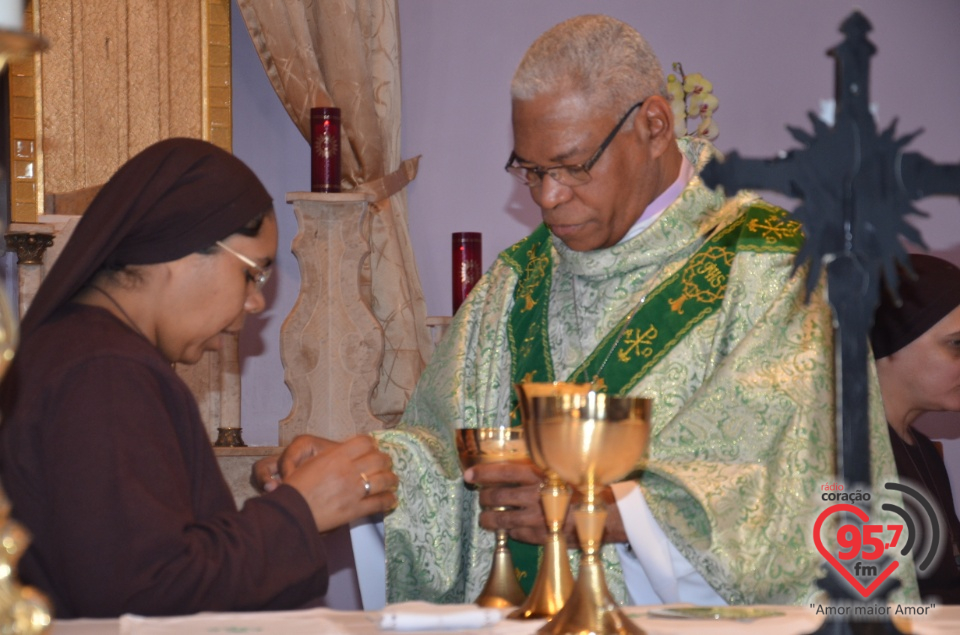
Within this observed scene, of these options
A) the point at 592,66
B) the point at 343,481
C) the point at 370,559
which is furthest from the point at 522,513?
the point at 592,66

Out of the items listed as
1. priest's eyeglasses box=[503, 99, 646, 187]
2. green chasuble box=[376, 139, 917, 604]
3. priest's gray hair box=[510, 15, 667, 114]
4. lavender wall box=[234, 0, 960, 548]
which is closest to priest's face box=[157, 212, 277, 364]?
green chasuble box=[376, 139, 917, 604]

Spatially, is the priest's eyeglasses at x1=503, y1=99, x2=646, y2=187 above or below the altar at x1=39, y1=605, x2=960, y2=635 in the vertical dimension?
above

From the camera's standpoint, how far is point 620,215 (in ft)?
11.2

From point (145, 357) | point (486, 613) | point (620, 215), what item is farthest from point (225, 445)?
point (486, 613)

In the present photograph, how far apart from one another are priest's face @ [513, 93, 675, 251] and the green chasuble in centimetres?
13

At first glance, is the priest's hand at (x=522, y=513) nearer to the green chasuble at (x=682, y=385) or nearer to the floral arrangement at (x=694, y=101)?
the green chasuble at (x=682, y=385)

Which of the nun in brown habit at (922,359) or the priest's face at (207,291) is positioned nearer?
the priest's face at (207,291)

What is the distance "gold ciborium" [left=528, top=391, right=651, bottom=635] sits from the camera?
183 cm

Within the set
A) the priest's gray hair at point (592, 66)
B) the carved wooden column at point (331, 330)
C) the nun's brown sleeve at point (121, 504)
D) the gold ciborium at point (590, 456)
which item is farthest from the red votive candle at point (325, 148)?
the gold ciborium at point (590, 456)

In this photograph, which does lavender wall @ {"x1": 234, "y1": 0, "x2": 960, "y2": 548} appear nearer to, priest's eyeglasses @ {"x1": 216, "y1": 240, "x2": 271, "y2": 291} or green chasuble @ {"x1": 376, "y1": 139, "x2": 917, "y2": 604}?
green chasuble @ {"x1": 376, "y1": 139, "x2": 917, "y2": 604}

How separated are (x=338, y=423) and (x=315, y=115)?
3.86ft

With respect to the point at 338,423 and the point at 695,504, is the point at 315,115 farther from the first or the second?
the point at 695,504

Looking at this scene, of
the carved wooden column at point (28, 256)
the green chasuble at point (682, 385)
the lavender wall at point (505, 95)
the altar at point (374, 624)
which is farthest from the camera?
the lavender wall at point (505, 95)

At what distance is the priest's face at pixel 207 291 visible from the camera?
2586 millimetres
